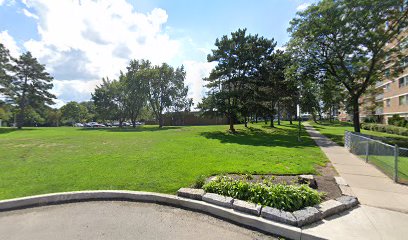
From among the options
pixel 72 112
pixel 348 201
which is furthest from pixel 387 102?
pixel 72 112

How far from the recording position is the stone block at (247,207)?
13.9 feet

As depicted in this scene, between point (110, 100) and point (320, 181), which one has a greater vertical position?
point (110, 100)

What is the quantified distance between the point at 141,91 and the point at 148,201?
1648 inches

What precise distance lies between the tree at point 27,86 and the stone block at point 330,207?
1979 inches

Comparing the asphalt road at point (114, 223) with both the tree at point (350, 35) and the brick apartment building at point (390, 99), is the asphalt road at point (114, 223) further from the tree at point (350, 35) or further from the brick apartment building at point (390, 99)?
the brick apartment building at point (390, 99)

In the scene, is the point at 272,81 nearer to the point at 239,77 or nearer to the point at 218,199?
the point at 239,77

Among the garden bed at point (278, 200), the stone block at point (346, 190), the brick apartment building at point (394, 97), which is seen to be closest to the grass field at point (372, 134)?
the brick apartment building at point (394, 97)

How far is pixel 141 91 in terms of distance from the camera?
44.9m

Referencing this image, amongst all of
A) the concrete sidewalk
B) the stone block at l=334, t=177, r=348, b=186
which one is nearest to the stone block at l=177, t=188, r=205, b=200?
the concrete sidewalk

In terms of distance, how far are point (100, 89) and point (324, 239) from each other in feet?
180

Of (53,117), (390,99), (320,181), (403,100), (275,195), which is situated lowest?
(320,181)

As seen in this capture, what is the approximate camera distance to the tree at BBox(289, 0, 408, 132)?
1664 cm

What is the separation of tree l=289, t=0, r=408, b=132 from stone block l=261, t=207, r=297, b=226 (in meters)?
18.9

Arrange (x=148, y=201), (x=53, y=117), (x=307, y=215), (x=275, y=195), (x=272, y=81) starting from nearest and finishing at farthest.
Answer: (x=307, y=215)
(x=275, y=195)
(x=148, y=201)
(x=272, y=81)
(x=53, y=117)
